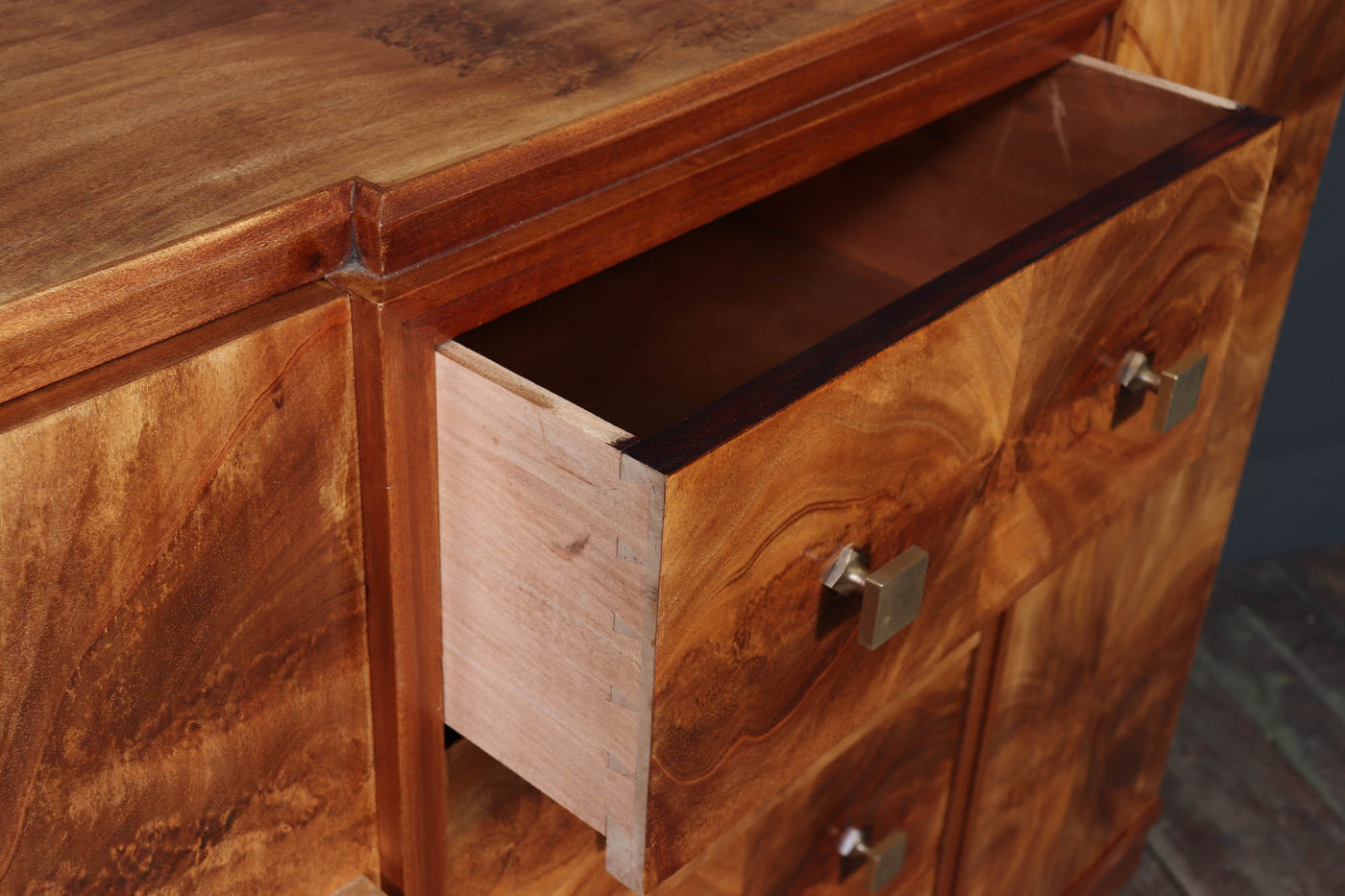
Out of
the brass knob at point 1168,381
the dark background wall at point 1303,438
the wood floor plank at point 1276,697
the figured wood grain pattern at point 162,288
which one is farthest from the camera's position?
the dark background wall at point 1303,438

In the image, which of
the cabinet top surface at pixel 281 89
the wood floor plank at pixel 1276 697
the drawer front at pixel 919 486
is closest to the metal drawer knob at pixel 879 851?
the drawer front at pixel 919 486

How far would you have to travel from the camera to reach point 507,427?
50 cm

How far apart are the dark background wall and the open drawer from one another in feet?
2.74

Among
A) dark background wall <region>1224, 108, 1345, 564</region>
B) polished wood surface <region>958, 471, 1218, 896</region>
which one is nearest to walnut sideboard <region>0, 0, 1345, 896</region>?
polished wood surface <region>958, 471, 1218, 896</region>

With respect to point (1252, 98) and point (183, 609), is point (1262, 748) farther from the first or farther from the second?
point (183, 609)

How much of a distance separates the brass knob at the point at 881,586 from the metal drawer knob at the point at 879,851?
0.26m

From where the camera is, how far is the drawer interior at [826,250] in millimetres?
759

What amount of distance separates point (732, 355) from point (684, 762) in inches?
12.5

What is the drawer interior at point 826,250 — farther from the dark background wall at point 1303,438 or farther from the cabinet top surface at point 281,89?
the dark background wall at point 1303,438

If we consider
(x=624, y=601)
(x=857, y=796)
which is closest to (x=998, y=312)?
(x=624, y=601)

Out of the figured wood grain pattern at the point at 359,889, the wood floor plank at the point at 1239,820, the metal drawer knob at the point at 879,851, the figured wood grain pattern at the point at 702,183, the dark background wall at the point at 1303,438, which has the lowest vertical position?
the wood floor plank at the point at 1239,820

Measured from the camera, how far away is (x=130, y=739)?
0.50m

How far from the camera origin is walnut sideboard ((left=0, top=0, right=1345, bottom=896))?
47 cm

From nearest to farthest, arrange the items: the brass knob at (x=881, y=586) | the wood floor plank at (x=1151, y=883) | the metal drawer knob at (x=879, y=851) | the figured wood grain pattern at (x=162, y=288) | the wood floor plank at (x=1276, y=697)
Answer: the figured wood grain pattern at (x=162, y=288)
the brass knob at (x=881, y=586)
the metal drawer knob at (x=879, y=851)
the wood floor plank at (x=1151, y=883)
the wood floor plank at (x=1276, y=697)
